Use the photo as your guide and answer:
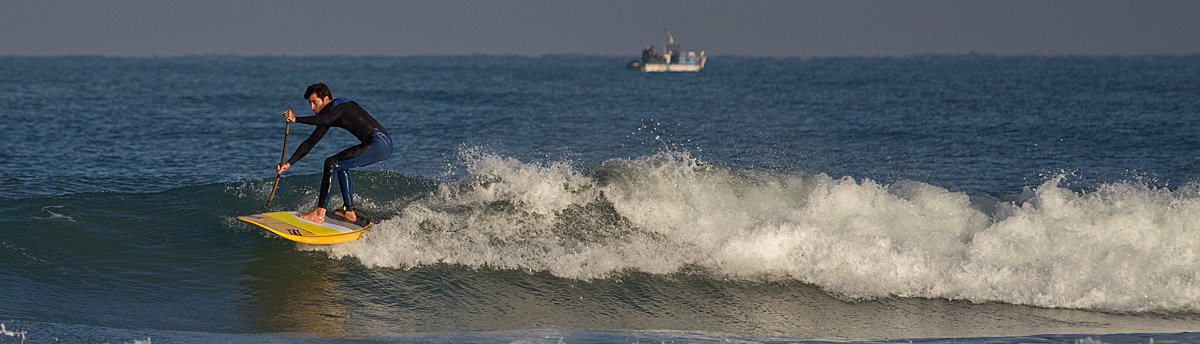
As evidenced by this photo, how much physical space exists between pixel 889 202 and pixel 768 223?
5.43 feet

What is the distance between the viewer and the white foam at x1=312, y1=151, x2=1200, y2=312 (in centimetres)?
820

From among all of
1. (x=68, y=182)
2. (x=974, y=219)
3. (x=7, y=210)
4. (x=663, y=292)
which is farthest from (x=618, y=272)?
(x=68, y=182)

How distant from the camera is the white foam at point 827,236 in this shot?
820 cm

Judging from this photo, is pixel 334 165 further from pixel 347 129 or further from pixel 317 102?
pixel 317 102

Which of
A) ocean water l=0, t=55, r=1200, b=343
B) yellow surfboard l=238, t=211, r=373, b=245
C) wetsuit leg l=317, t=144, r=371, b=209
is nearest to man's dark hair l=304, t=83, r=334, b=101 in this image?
wetsuit leg l=317, t=144, r=371, b=209

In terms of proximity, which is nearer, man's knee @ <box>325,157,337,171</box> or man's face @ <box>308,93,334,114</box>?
man's face @ <box>308,93,334,114</box>

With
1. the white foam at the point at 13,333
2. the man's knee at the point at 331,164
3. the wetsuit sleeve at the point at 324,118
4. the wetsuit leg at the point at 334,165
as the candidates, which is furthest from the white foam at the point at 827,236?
the white foam at the point at 13,333

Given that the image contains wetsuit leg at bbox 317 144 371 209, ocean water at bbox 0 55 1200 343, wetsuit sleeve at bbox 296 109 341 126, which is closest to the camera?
ocean water at bbox 0 55 1200 343

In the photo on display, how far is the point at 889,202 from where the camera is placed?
32.2 feet

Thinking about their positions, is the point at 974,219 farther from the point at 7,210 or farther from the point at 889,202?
the point at 7,210

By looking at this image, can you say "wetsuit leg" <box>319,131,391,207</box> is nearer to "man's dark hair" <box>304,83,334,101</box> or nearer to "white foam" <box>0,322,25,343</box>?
"man's dark hair" <box>304,83,334,101</box>

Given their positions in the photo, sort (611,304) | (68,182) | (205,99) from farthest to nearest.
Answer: (205,99) → (68,182) → (611,304)

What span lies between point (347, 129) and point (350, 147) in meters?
0.25

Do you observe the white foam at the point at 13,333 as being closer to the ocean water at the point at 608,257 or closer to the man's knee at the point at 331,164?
the ocean water at the point at 608,257
